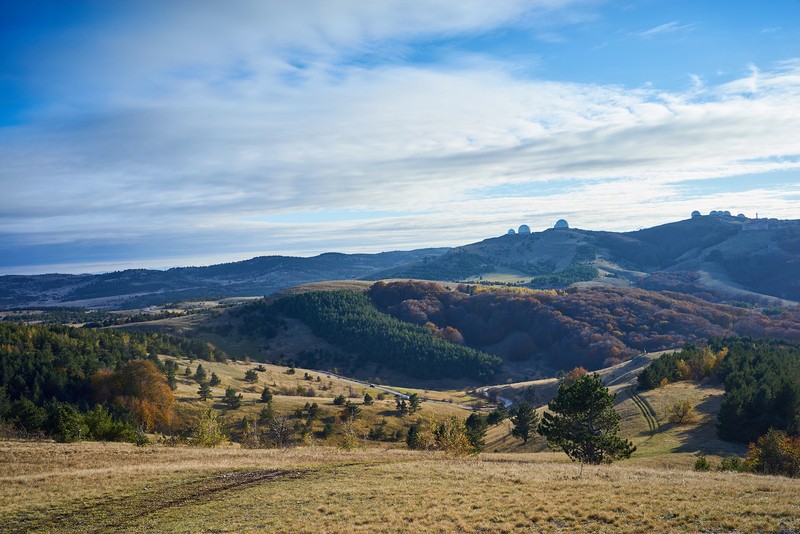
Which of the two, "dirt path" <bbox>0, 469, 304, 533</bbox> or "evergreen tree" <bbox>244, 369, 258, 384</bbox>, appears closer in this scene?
"dirt path" <bbox>0, 469, 304, 533</bbox>

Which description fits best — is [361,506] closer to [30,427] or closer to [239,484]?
[239,484]

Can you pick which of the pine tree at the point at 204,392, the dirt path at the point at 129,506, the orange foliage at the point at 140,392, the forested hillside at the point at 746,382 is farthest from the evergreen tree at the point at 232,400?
the forested hillside at the point at 746,382

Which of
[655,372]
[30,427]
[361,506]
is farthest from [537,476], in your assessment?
[655,372]

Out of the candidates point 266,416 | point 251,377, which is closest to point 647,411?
point 266,416

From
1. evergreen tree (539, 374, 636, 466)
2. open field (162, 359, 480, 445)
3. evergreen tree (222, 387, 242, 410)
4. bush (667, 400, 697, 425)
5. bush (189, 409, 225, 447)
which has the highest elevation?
evergreen tree (539, 374, 636, 466)

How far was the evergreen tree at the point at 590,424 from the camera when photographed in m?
45.7

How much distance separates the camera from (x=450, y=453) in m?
51.2

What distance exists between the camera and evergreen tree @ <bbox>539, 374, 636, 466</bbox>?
45.7 m

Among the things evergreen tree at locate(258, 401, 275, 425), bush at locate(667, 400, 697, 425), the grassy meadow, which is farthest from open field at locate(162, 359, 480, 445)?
the grassy meadow

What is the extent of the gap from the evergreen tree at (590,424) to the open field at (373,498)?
386 inches

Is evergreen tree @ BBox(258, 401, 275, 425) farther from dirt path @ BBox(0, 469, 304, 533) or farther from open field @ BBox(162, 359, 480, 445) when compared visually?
dirt path @ BBox(0, 469, 304, 533)

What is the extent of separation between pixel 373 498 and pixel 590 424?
27.6m

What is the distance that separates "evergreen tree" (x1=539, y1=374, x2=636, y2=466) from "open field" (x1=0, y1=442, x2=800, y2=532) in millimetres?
9804

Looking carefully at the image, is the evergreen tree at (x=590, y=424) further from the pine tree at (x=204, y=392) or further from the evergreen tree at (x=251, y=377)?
the evergreen tree at (x=251, y=377)
